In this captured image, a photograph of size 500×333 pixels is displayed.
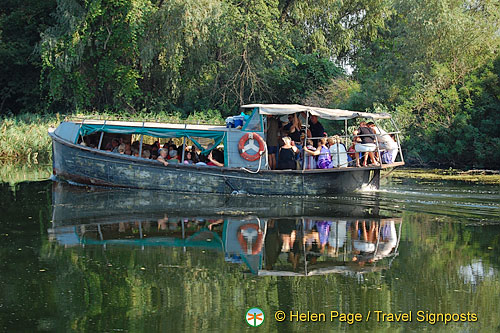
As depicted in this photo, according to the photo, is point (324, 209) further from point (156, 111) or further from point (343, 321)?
point (156, 111)

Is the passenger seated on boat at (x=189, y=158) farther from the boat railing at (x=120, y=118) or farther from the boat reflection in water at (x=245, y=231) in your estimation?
the boat railing at (x=120, y=118)

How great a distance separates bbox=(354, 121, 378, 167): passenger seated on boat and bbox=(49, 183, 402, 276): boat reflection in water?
1.76 meters

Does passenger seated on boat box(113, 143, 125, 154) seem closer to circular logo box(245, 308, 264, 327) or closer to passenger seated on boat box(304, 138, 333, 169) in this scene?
passenger seated on boat box(304, 138, 333, 169)

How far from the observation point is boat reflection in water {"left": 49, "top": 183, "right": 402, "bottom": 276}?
1138cm

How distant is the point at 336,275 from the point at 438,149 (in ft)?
63.5

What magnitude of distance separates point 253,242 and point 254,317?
4.08 m

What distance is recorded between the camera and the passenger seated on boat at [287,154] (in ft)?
60.9

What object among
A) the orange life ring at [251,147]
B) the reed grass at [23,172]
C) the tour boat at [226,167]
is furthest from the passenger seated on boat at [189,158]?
the reed grass at [23,172]

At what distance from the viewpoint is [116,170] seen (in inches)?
759

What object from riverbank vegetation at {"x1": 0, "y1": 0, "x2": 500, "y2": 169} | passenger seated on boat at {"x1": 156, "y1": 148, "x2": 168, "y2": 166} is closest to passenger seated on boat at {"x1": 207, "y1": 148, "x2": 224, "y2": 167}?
passenger seated on boat at {"x1": 156, "y1": 148, "x2": 168, "y2": 166}

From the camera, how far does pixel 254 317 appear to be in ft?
28.1

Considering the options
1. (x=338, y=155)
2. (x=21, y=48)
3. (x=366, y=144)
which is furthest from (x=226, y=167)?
(x=21, y=48)

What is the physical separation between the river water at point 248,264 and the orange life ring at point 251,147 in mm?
→ 1285

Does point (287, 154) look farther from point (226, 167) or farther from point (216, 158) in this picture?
point (216, 158)
